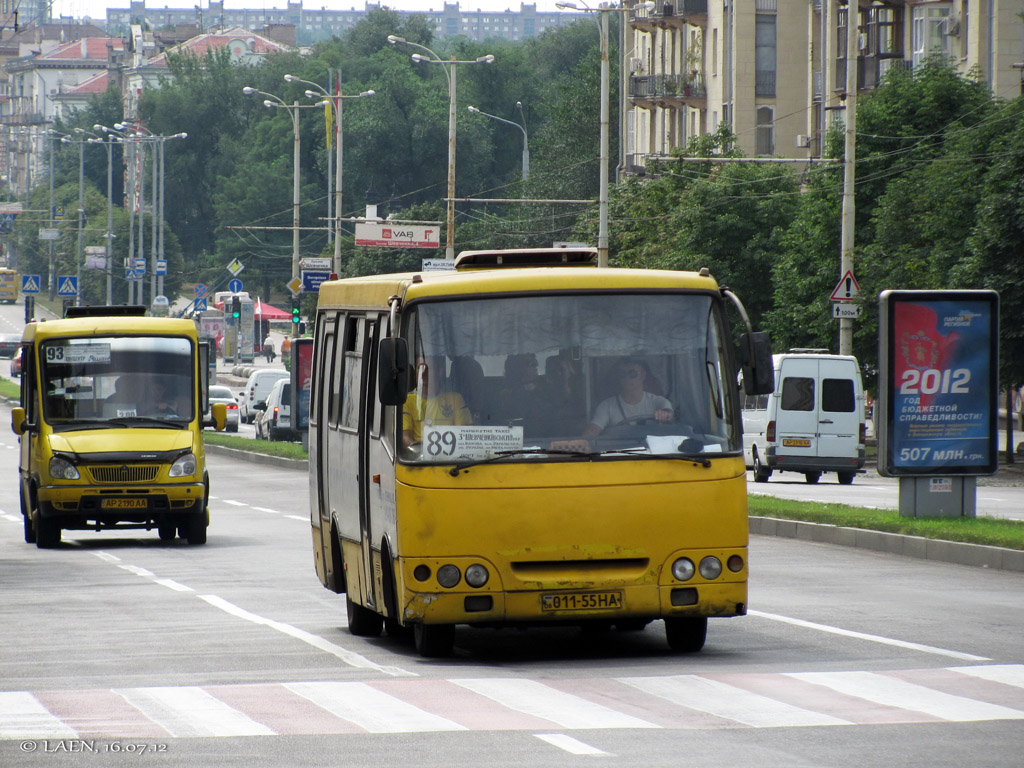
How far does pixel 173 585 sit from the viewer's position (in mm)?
17219

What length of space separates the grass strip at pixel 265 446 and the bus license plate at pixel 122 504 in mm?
17656

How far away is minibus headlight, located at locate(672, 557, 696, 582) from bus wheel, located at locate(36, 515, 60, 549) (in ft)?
42.2

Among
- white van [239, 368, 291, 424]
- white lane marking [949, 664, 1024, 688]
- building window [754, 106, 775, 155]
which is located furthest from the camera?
building window [754, 106, 775, 155]

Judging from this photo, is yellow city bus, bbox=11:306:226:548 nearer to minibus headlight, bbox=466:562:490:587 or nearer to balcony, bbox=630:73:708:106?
minibus headlight, bbox=466:562:490:587

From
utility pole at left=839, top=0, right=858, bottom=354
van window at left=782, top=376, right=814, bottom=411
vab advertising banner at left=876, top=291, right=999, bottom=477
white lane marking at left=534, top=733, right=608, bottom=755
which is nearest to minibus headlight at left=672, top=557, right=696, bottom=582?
white lane marking at left=534, top=733, right=608, bottom=755

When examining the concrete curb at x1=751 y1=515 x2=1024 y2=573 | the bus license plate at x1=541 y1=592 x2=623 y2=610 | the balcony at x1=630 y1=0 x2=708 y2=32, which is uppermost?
the balcony at x1=630 y1=0 x2=708 y2=32

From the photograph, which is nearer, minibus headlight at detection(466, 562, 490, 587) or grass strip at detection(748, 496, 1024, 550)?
minibus headlight at detection(466, 562, 490, 587)

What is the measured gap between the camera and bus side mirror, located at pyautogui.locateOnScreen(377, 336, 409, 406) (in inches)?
427

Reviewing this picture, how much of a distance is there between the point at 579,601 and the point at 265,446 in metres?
36.0

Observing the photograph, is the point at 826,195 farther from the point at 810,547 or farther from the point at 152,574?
the point at 152,574

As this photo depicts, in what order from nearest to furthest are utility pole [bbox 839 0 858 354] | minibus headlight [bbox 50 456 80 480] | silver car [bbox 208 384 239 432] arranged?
1. minibus headlight [bbox 50 456 80 480]
2. utility pole [bbox 839 0 858 354]
3. silver car [bbox 208 384 239 432]

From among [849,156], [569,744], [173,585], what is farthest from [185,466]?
[849,156]

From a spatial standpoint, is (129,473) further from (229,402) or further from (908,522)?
(229,402)

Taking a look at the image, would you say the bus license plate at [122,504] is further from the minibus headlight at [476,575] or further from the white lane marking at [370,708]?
the white lane marking at [370,708]
